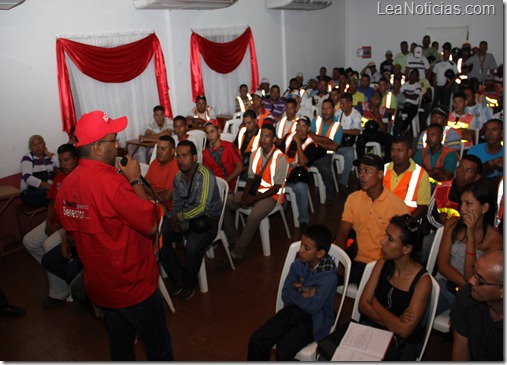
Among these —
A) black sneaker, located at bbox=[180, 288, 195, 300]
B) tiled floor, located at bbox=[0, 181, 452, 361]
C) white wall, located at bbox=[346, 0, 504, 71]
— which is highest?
white wall, located at bbox=[346, 0, 504, 71]

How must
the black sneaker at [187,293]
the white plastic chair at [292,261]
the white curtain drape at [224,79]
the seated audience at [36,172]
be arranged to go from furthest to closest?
the white curtain drape at [224,79]
the seated audience at [36,172]
the black sneaker at [187,293]
the white plastic chair at [292,261]

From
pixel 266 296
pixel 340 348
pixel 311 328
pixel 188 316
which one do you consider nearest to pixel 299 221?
pixel 266 296

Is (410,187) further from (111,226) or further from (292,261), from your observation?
(111,226)

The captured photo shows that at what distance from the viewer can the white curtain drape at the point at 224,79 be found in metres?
8.67

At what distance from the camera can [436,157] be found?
454 centimetres

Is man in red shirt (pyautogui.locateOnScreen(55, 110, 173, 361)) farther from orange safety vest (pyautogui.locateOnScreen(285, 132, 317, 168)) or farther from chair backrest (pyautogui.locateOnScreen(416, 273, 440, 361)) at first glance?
orange safety vest (pyautogui.locateOnScreen(285, 132, 317, 168))

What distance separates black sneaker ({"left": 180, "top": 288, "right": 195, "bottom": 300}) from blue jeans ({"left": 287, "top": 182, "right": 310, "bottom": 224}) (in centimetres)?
173

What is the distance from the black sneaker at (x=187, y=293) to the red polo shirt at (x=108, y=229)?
5.12ft

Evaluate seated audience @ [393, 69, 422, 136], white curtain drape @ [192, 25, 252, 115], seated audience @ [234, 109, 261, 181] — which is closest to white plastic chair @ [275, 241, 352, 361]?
seated audience @ [234, 109, 261, 181]

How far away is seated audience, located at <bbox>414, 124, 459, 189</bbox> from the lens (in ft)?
14.2

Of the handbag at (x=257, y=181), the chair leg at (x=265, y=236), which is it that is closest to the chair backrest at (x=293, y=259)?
the chair leg at (x=265, y=236)

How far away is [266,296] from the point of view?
382 centimetres

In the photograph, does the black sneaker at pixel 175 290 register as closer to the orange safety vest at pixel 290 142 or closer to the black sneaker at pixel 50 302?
the black sneaker at pixel 50 302

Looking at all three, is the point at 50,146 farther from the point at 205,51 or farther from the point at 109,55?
the point at 205,51
